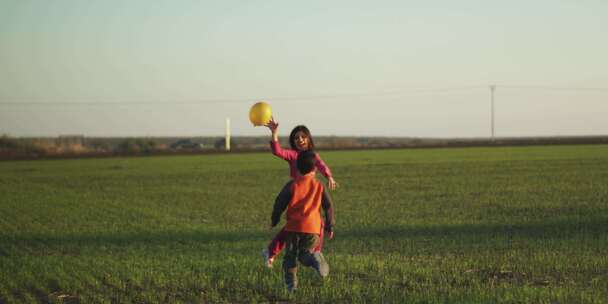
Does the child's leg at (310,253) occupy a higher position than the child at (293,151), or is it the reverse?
the child at (293,151)

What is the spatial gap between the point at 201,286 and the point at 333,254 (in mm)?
3044

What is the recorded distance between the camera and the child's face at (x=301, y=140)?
7.78m

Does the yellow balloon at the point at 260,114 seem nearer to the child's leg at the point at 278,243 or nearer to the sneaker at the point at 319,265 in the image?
the child's leg at the point at 278,243

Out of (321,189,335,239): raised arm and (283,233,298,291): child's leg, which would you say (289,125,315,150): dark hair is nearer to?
(321,189,335,239): raised arm

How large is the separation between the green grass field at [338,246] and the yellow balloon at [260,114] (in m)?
1.96

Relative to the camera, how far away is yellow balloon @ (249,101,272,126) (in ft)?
25.8

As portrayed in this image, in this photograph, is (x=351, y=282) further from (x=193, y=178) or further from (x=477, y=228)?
(x=193, y=178)

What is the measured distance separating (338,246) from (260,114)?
490 cm

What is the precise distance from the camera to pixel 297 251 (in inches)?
306

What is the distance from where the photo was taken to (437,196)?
21953 mm

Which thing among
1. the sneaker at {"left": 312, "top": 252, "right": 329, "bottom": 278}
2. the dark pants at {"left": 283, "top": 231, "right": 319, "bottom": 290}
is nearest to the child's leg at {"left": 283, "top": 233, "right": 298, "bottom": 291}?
the dark pants at {"left": 283, "top": 231, "right": 319, "bottom": 290}

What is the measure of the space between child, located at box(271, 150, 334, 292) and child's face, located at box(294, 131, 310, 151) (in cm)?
20

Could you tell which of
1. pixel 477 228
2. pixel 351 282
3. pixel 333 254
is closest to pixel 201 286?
pixel 351 282

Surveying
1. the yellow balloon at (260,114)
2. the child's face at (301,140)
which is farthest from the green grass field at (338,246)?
the yellow balloon at (260,114)
